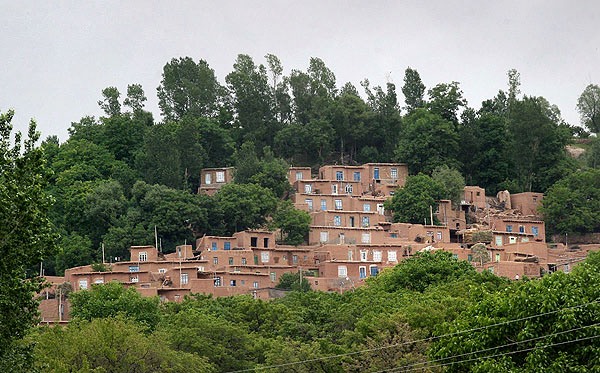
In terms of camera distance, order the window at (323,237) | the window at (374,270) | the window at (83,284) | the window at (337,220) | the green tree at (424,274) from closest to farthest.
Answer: the green tree at (424,274)
the window at (83,284)
the window at (374,270)
the window at (323,237)
the window at (337,220)

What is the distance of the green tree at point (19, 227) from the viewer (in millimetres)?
33906

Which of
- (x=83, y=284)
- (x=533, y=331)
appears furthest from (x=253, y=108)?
A: (x=533, y=331)

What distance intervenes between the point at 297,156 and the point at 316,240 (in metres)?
14.5

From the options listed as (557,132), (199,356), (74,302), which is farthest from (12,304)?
(557,132)

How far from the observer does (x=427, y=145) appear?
93188 mm

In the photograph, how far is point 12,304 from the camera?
34625mm

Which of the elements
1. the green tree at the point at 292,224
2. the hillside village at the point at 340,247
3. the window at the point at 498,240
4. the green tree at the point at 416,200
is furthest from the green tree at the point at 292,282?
the window at the point at 498,240

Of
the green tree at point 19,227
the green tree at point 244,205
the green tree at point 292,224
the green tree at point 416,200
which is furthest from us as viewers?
the green tree at point 416,200

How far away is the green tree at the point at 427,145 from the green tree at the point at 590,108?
24.0 metres

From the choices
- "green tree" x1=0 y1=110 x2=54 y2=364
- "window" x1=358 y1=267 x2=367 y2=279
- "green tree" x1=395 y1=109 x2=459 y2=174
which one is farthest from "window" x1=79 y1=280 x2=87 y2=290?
"green tree" x1=0 y1=110 x2=54 y2=364

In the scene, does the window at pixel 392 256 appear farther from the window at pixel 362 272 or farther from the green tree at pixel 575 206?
the green tree at pixel 575 206

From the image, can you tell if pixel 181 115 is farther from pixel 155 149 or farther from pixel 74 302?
pixel 74 302

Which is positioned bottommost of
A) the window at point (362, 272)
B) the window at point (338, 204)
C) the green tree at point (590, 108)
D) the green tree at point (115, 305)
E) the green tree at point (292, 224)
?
the green tree at point (115, 305)

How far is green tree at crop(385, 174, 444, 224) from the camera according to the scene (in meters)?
87.2
